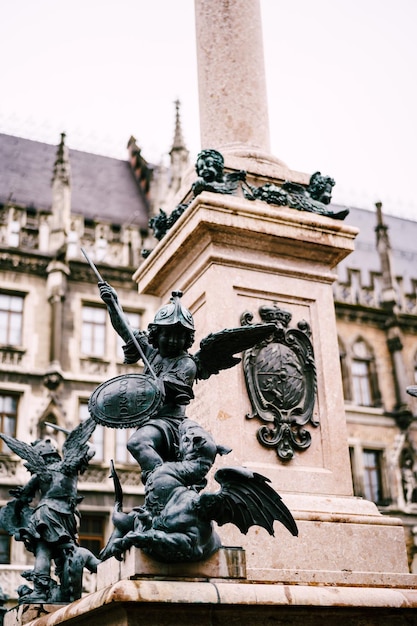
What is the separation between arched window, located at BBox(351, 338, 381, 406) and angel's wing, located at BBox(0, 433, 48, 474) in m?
22.7

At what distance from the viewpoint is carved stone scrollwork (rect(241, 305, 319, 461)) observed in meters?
5.75

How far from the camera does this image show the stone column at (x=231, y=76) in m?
7.18

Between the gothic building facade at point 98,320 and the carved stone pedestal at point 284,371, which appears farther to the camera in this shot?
the gothic building facade at point 98,320

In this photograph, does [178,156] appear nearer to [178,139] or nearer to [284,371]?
[178,139]

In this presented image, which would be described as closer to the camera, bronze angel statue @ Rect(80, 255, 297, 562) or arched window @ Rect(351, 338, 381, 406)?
bronze angel statue @ Rect(80, 255, 297, 562)

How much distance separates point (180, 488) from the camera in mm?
4336

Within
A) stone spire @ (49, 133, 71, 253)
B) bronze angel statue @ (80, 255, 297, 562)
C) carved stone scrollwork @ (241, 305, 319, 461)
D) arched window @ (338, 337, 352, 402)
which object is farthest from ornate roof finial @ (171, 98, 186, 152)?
bronze angel statue @ (80, 255, 297, 562)

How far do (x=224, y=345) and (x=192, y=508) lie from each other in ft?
4.04

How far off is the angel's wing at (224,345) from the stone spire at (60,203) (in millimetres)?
20258

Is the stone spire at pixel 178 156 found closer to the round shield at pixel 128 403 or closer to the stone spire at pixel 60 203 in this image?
the stone spire at pixel 60 203

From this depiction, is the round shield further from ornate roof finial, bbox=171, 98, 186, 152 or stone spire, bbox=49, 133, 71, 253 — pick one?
ornate roof finial, bbox=171, 98, 186, 152

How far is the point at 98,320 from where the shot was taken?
25.3 m

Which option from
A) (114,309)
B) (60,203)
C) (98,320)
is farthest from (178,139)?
(114,309)

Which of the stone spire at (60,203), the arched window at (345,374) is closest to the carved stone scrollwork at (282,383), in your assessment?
the stone spire at (60,203)
